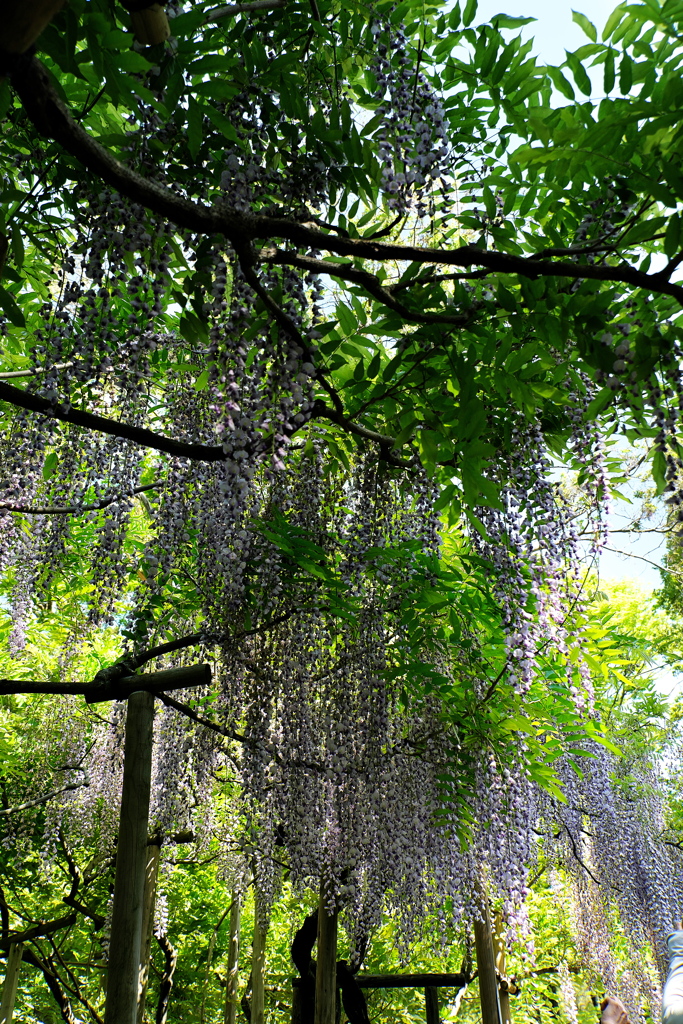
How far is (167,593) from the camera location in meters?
5.67

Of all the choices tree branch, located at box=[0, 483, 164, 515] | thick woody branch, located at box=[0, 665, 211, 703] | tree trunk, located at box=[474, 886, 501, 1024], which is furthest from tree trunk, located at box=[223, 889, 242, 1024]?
tree branch, located at box=[0, 483, 164, 515]

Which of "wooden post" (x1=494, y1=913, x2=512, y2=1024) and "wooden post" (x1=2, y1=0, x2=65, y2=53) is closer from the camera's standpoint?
"wooden post" (x1=2, y1=0, x2=65, y2=53)

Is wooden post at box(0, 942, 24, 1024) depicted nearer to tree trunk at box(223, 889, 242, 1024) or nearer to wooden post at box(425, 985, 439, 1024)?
tree trunk at box(223, 889, 242, 1024)

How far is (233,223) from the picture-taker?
83.4 inches

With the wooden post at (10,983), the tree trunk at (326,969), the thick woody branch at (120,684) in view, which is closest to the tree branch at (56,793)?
the wooden post at (10,983)

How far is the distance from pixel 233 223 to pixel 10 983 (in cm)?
875

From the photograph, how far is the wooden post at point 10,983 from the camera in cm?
725

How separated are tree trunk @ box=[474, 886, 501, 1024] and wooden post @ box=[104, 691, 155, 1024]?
3188mm

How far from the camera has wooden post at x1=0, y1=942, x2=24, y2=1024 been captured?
23.8 ft

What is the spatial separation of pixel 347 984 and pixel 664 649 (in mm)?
6148

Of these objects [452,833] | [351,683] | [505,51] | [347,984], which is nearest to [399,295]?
[505,51]

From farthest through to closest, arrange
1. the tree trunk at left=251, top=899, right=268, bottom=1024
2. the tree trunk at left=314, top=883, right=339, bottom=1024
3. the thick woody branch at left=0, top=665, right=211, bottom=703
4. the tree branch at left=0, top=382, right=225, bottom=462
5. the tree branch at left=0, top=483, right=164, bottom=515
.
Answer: the tree trunk at left=251, top=899, right=268, bottom=1024
the tree trunk at left=314, top=883, right=339, bottom=1024
the tree branch at left=0, top=483, right=164, bottom=515
the thick woody branch at left=0, top=665, right=211, bottom=703
the tree branch at left=0, top=382, right=225, bottom=462

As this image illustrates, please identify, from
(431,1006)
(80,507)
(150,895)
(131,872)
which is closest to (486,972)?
(431,1006)

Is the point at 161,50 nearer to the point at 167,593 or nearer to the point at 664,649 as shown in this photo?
the point at 167,593
